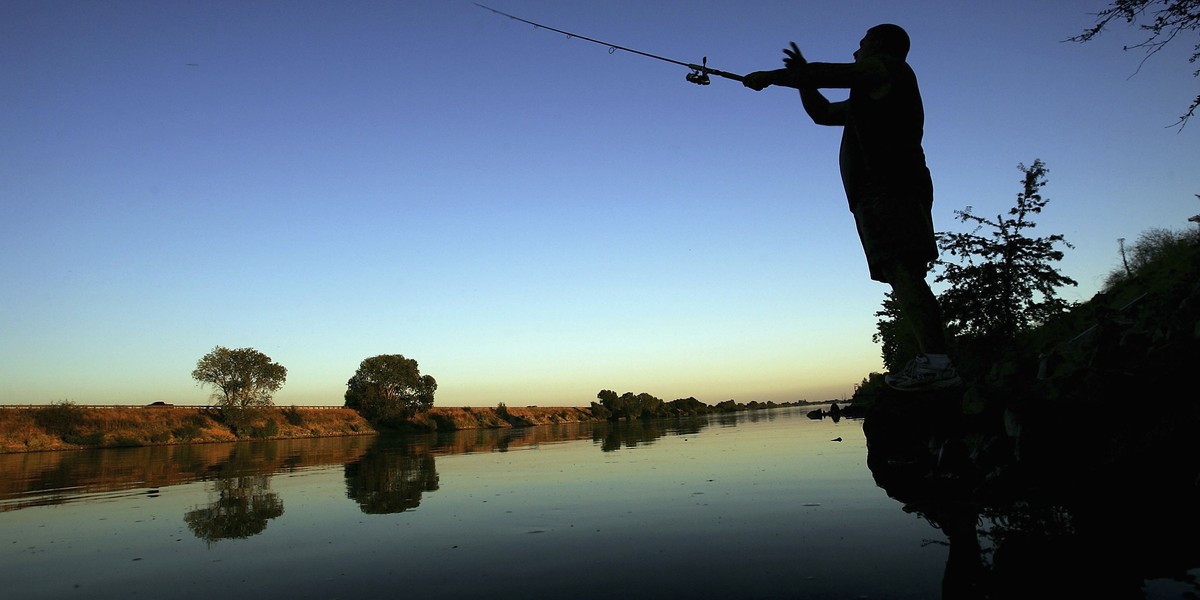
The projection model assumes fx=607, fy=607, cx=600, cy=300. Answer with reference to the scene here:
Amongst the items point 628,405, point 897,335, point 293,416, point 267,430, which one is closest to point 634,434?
point 897,335

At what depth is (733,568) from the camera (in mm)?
2379

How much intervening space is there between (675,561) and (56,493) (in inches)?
386

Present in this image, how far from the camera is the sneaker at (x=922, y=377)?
4.08 meters

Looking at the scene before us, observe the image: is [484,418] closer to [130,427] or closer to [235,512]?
[130,427]

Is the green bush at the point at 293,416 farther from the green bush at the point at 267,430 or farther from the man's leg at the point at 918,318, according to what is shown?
the man's leg at the point at 918,318

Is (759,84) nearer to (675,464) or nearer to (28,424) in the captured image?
(675,464)

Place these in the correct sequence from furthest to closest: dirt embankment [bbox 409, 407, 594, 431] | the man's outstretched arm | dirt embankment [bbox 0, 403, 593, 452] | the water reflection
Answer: dirt embankment [bbox 409, 407, 594, 431] → dirt embankment [bbox 0, 403, 593, 452] → the man's outstretched arm → the water reflection

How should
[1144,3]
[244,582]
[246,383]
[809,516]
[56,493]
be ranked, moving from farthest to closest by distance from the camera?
[246,383] < [56,493] < [1144,3] < [809,516] < [244,582]

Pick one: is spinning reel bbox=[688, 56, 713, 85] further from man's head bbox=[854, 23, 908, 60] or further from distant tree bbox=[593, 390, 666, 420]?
distant tree bbox=[593, 390, 666, 420]

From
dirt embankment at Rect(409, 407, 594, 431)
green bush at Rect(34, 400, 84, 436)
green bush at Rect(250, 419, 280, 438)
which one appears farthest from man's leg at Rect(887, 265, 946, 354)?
dirt embankment at Rect(409, 407, 594, 431)

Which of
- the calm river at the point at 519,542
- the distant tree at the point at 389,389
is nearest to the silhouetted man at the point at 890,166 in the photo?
the calm river at the point at 519,542

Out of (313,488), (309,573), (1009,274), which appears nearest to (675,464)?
(313,488)

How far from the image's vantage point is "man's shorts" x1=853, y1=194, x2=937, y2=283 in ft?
14.8

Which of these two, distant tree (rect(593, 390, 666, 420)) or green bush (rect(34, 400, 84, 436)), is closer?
green bush (rect(34, 400, 84, 436))
